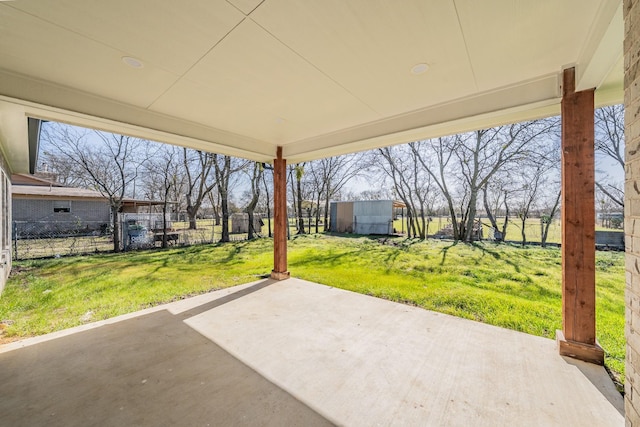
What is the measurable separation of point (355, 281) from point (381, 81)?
3654 millimetres

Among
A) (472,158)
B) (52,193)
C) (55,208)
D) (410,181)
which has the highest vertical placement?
(472,158)

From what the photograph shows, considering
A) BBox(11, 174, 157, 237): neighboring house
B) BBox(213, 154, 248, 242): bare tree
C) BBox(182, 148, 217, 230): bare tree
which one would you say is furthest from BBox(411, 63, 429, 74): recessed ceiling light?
BBox(11, 174, 157, 237): neighboring house

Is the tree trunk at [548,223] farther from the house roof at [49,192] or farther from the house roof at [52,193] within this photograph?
the house roof at [49,192]

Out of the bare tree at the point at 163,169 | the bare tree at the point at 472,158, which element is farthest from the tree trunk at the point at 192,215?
the bare tree at the point at 472,158

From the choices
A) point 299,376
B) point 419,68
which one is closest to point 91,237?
point 299,376

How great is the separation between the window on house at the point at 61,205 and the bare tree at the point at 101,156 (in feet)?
14.6

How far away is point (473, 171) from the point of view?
1013cm

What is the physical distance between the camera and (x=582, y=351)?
7.35 feet

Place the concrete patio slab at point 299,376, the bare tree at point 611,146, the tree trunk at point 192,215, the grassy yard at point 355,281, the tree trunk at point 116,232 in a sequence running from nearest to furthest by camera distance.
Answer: the concrete patio slab at point 299,376 < the grassy yard at point 355,281 < the bare tree at point 611,146 < the tree trunk at point 116,232 < the tree trunk at point 192,215

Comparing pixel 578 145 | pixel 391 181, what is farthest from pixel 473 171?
pixel 578 145

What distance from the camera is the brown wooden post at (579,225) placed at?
2207mm

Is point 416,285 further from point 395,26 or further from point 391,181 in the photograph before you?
point 391,181

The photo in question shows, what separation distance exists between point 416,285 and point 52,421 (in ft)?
15.5

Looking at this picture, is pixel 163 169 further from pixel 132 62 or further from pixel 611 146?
pixel 611 146
